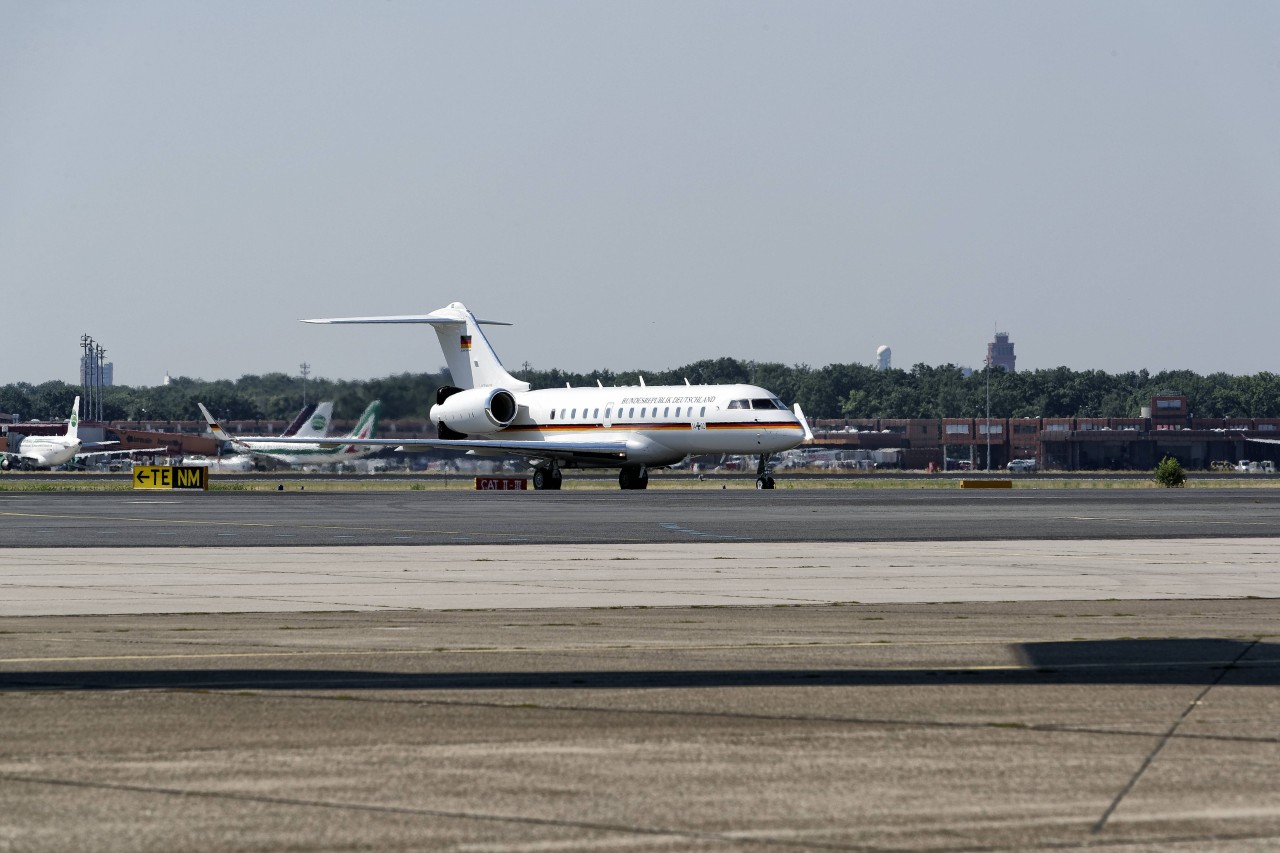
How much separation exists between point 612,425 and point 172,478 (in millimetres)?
19183

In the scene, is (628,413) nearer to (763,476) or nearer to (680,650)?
(763,476)

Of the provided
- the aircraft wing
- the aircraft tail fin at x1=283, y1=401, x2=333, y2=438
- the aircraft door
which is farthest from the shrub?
the aircraft tail fin at x1=283, y1=401, x2=333, y2=438

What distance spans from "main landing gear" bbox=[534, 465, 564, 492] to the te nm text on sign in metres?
13.7

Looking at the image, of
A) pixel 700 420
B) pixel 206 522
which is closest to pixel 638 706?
pixel 206 522

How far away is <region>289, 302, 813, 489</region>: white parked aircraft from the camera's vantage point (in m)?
62.4

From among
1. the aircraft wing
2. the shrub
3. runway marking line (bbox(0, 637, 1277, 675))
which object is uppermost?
the aircraft wing

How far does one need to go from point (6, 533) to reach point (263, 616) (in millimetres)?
16847

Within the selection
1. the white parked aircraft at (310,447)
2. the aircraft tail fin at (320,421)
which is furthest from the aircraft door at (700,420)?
the aircraft tail fin at (320,421)

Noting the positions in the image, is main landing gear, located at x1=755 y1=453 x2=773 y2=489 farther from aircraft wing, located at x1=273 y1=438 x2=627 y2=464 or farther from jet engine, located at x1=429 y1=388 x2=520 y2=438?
jet engine, located at x1=429 y1=388 x2=520 y2=438

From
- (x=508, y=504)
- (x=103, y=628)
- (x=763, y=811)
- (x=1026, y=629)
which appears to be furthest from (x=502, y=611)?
(x=508, y=504)

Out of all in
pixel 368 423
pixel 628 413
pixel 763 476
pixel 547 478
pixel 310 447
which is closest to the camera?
pixel 763 476

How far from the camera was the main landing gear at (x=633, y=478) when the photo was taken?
6525cm

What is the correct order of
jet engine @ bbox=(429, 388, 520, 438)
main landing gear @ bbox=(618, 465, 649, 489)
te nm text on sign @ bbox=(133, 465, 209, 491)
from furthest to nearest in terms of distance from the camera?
1. te nm text on sign @ bbox=(133, 465, 209, 491)
2. jet engine @ bbox=(429, 388, 520, 438)
3. main landing gear @ bbox=(618, 465, 649, 489)

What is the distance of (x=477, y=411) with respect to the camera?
67.6 metres
